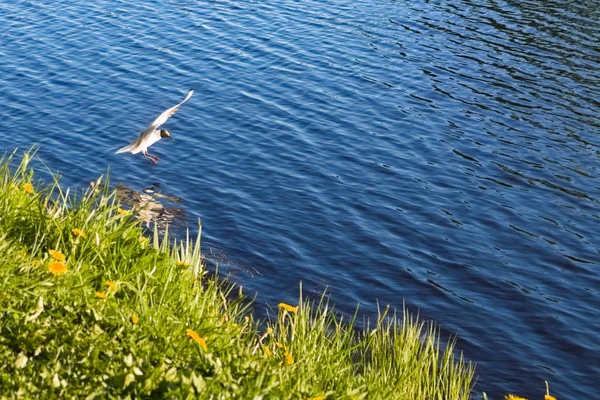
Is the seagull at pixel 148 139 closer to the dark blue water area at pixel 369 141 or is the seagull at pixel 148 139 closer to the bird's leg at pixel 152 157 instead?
the bird's leg at pixel 152 157

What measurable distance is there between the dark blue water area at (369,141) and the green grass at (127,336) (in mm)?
4297

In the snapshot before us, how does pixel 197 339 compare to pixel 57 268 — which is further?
→ pixel 57 268

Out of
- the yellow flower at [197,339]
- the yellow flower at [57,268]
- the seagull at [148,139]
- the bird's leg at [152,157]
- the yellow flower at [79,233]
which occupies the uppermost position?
the yellow flower at [197,339]

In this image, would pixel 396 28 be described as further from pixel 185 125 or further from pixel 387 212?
pixel 387 212

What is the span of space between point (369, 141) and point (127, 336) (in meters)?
11.6

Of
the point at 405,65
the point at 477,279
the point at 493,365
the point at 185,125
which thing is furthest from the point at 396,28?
the point at 493,365

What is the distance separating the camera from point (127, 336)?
17.8 ft

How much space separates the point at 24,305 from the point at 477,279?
7.91m

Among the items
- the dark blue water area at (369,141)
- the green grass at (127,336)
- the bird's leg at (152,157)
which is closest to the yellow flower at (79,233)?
the green grass at (127,336)

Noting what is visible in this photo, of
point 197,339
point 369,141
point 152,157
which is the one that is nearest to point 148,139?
point 152,157

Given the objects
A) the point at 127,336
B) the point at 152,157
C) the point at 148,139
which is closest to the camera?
the point at 127,336

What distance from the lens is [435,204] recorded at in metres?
14.4

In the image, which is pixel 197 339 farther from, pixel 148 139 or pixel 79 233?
pixel 148 139

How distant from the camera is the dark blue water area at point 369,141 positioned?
11.9 m
